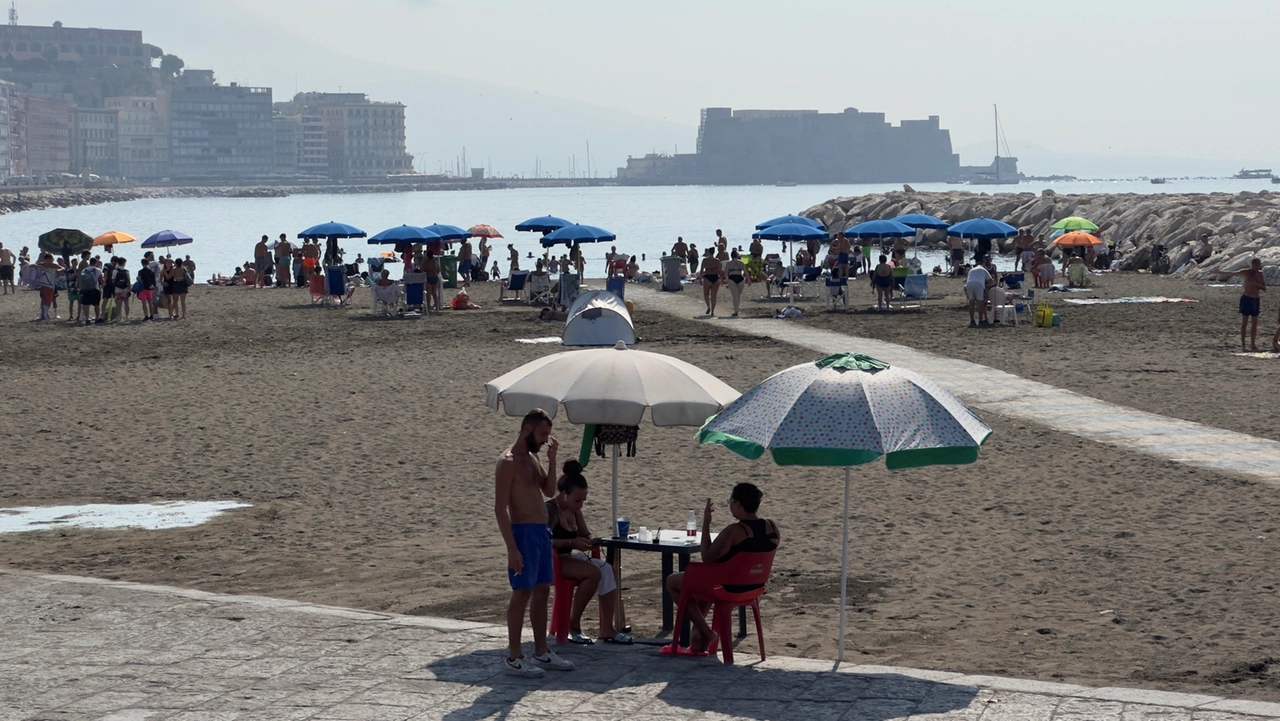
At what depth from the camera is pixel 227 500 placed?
37.2 ft

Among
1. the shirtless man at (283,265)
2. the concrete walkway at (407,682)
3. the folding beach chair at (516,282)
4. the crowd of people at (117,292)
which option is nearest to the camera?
the concrete walkway at (407,682)

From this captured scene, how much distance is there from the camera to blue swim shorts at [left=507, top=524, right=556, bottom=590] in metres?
6.89

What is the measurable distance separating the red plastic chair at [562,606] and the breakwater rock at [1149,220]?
2767 centimetres

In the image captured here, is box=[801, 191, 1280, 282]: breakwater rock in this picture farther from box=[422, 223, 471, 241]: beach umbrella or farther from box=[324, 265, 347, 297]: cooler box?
box=[324, 265, 347, 297]: cooler box

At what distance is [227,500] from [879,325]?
603 inches

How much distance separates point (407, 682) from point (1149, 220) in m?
47.3

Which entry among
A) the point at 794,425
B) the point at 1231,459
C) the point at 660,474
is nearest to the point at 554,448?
the point at 794,425

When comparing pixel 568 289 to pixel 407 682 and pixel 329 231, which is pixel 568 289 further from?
pixel 407 682

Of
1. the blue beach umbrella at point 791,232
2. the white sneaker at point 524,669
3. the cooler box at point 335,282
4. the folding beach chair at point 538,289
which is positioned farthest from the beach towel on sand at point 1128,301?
the white sneaker at point 524,669

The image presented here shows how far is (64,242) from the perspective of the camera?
35.7m

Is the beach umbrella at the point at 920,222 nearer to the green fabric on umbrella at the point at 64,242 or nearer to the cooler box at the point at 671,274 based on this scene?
the cooler box at the point at 671,274

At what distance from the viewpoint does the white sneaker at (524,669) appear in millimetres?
6730

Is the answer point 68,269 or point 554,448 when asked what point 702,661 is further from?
point 68,269

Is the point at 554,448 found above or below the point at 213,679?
above
